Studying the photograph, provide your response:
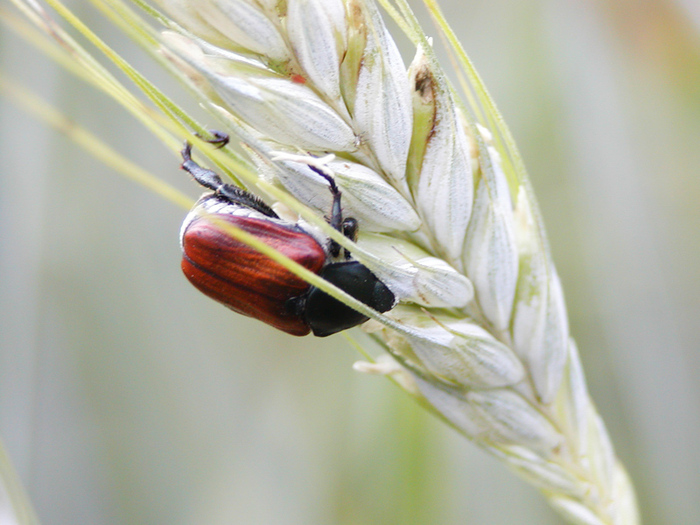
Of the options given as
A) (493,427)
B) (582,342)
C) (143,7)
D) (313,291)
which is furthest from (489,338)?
(582,342)

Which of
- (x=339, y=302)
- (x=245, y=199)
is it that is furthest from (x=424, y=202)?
(x=245, y=199)

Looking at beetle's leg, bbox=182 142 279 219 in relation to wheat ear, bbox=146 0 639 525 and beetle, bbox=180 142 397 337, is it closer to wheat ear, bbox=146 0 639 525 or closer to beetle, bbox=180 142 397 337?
beetle, bbox=180 142 397 337

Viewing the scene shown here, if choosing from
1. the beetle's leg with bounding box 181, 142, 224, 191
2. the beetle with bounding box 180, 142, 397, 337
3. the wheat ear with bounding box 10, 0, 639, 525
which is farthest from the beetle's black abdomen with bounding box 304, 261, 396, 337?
the beetle's leg with bounding box 181, 142, 224, 191

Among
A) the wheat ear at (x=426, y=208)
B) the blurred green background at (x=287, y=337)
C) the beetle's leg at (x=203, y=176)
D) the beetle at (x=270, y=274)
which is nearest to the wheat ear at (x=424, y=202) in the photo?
the wheat ear at (x=426, y=208)

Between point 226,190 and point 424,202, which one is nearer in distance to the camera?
point 424,202

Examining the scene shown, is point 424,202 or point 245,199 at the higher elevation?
point 245,199

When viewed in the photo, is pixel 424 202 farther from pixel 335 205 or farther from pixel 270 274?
pixel 270 274

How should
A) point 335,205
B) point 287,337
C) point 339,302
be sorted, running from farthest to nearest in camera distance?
1. point 287,337
2. point 339,302
3. point 335,205

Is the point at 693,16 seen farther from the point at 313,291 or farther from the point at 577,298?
the point at 313,291
